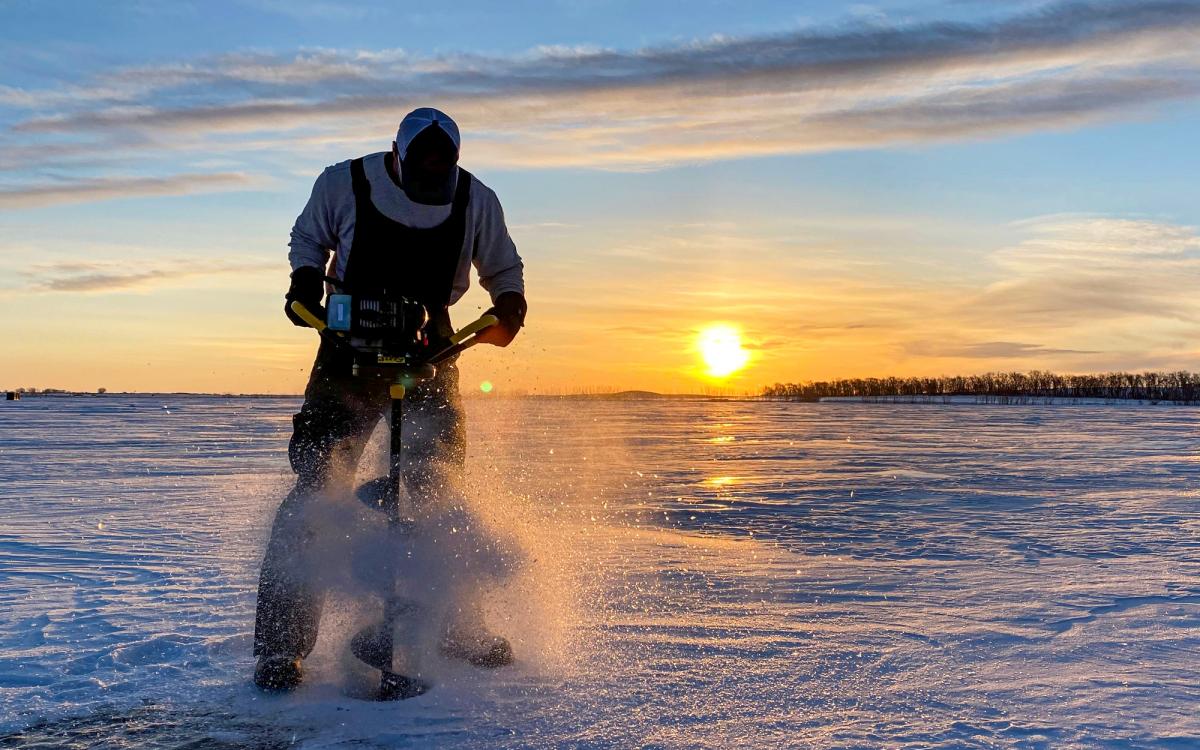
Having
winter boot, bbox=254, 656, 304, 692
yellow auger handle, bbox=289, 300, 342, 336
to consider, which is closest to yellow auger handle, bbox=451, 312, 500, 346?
yellow auger handle, bbox=289, 300, 342, 336

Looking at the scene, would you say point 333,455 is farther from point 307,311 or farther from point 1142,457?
point 1142,457

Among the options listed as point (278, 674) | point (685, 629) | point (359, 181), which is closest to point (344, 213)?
point (359, 181)

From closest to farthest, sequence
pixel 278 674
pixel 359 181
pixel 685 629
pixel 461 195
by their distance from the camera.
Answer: pixel 278 674 → pixel 359 181 → pixel 461 195 → pixel 685 629

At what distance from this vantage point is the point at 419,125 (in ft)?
9.40

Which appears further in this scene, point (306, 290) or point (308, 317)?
point (306, 290)

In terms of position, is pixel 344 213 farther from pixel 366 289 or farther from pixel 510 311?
pixel 510 311

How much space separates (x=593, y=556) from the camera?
5.28 m

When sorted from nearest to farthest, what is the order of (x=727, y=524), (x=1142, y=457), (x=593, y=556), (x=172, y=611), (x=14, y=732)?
(x=14, y=732), (x=172, y=611), (x=593, y=556), (x=727, y=524), (x=1142, y=457)

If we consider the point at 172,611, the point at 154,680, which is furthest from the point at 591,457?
the point at 154,680

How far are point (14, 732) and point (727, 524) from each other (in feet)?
15.9

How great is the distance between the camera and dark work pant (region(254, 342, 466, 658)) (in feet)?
9.86

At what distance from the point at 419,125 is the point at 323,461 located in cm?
114

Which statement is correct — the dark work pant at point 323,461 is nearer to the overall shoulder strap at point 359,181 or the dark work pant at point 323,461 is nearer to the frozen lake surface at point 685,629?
the frozen lake surface at point 685,629

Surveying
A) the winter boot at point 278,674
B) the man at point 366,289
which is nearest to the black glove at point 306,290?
the man at point 366,289
